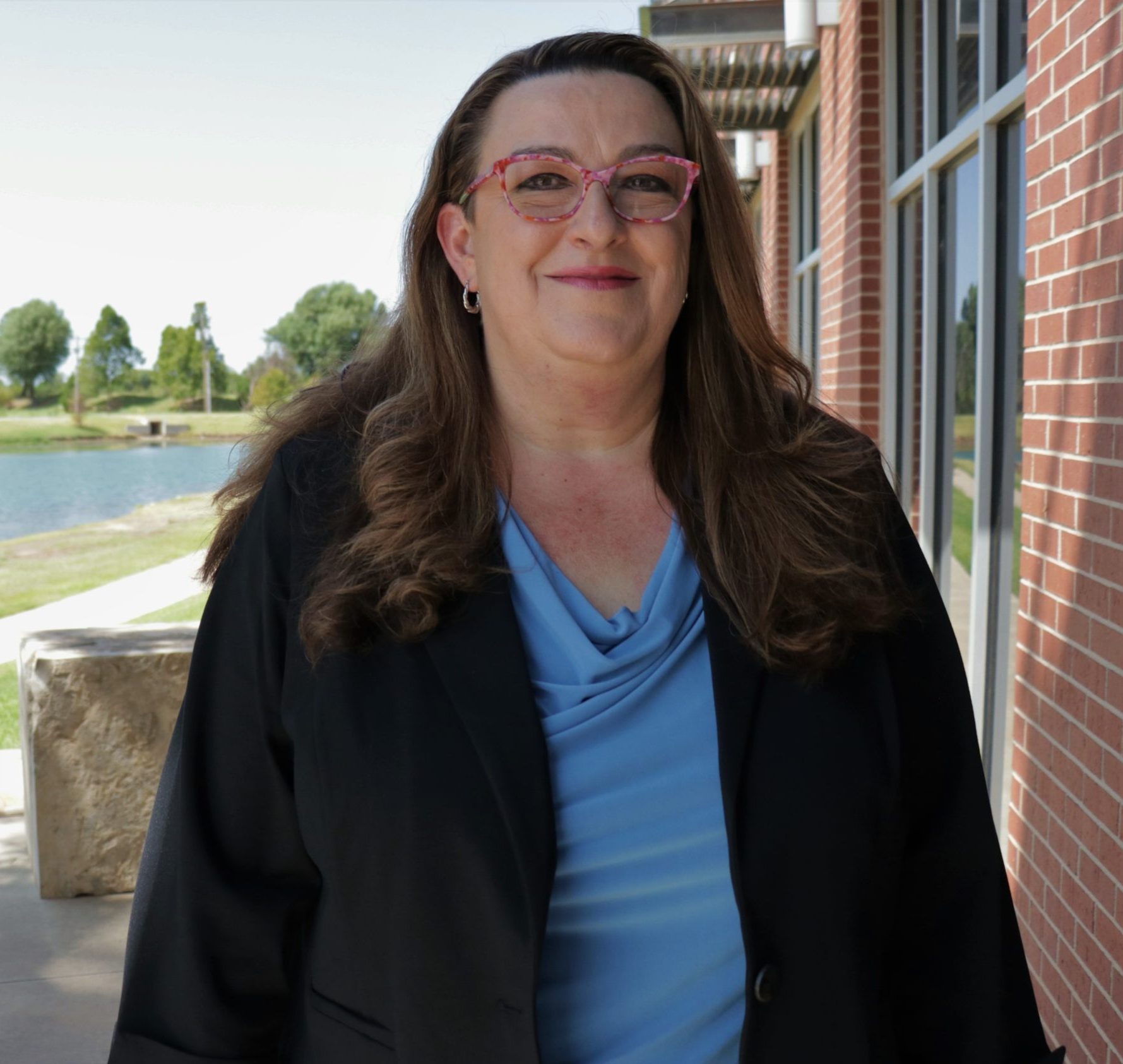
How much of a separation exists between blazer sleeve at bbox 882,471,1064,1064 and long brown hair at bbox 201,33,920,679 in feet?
0.45

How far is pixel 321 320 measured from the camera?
95938 mm

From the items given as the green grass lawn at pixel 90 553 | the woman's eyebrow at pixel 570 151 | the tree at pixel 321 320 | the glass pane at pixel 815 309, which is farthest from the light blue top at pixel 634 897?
the tree at pixel 321 320

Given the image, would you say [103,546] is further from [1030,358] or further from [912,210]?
[1030,358]

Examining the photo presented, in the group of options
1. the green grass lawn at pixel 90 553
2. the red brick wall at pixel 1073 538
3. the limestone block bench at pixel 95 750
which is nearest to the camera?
the red brick wall at pixel 1073 538

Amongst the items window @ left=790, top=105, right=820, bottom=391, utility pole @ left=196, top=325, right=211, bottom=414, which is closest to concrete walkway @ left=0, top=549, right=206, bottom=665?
window @ left=790, top=105, right=820, bottom=391

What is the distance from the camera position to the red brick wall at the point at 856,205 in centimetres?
697

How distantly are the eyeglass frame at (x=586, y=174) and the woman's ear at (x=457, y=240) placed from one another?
0.39 feet

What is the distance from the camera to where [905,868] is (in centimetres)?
176

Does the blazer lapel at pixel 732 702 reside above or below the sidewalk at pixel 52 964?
above

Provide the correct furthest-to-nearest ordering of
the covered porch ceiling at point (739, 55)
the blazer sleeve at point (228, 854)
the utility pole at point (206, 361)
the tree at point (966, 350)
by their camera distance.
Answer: the utility pole at point (206, 361)
the covered porch ceiling at point (739, 55)
the tree at point (966, 350)
the blazer sleeve at point (228, 854)

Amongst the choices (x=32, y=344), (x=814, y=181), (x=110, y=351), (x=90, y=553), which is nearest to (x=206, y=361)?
(x=110, y=351)

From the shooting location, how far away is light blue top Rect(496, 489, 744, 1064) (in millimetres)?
1601

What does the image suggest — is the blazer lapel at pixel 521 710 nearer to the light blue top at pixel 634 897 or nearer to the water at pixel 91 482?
the light blue top at pixel 634 897

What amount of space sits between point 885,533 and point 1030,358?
6.43 ft
